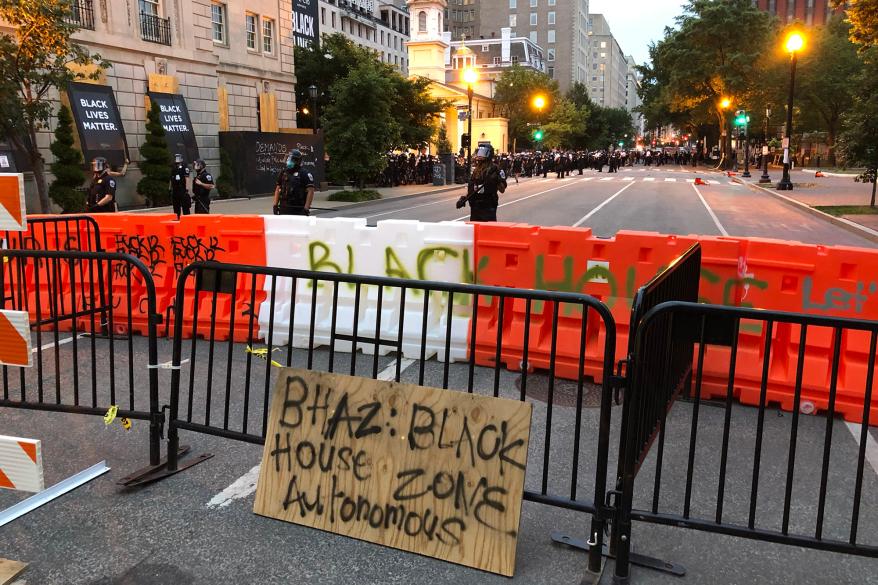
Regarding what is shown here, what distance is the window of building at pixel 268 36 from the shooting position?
34.1 m

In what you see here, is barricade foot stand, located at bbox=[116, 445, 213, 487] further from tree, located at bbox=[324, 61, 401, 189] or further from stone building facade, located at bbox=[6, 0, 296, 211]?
tree, located at bbox=[324, 61, 401, 189]

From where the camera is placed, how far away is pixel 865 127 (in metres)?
19.6

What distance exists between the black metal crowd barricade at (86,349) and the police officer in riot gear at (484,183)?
4845 mm

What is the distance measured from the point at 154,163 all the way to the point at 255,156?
5.74 meters

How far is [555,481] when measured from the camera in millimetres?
4254

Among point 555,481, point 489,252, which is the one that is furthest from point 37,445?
point 489,252

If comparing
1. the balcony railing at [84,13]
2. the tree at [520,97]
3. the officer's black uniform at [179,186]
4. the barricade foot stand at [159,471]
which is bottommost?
the barricade foot stand at [159,471]

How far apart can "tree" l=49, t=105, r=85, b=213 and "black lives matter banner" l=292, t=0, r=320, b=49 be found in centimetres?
2991

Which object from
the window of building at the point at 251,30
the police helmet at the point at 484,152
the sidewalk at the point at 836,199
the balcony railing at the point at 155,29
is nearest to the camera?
the police helmet at the point at 484,152

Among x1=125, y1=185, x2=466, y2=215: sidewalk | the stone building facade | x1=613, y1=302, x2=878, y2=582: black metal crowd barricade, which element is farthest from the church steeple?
x1=613, y1=302, x2=878, y2=582: black metal crowd barricade

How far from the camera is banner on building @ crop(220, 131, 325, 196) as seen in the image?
29953mm

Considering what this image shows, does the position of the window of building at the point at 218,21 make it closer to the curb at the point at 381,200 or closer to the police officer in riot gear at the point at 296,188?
the curb at the point at 381,200

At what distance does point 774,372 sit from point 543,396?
181cm

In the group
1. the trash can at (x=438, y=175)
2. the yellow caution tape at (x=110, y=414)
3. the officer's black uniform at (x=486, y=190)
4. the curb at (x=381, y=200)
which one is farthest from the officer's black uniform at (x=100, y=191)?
the trash can at (x=438, y=175)
